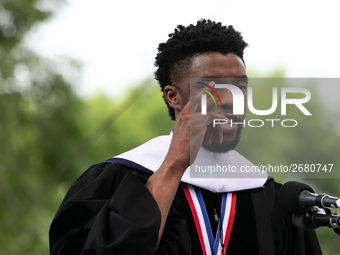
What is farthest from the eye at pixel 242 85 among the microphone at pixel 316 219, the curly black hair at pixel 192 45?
the microphone at pixel 316 219

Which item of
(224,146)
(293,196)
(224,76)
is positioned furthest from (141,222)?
(224,76)

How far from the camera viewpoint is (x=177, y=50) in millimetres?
2617

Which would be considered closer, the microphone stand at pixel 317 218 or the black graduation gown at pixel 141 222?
the microphone stand at pixel 317 218

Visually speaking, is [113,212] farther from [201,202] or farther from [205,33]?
[205,33]

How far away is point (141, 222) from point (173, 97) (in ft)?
3.05

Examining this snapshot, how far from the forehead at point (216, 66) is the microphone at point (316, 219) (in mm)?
933

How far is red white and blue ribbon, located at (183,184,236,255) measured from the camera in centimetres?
221

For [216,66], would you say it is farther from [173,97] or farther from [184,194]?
[184,194]

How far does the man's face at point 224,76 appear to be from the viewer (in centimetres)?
233

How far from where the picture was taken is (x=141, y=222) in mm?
1879

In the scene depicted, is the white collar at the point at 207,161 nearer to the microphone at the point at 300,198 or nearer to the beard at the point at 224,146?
the beard at the point at 224,146

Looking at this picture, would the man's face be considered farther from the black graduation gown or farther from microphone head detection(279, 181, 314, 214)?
microphone head detection(279, 181, 314, 214)

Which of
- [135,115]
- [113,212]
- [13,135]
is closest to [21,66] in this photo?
[13,135]

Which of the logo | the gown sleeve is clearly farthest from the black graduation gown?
the logo
